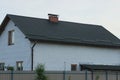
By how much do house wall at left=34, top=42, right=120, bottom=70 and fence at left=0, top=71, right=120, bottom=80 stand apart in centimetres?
305

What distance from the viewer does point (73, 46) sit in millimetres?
33000

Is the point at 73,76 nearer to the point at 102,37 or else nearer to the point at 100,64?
the point at 100,64

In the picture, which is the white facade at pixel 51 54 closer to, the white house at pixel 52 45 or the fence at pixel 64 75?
the white house at pixel 52 45

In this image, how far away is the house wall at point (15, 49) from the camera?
3104 centimetres

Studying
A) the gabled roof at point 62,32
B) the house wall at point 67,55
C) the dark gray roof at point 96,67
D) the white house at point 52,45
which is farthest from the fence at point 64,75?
the gabled roof at point 62,32

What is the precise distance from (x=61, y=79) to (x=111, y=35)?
514 inches

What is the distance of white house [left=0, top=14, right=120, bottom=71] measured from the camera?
30922 mm

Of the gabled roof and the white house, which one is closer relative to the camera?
the white house

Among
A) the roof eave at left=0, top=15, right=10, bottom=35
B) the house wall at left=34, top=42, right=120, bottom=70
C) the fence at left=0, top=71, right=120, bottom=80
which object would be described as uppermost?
the roof eave at left=0, top=15, right=10, bottom=35

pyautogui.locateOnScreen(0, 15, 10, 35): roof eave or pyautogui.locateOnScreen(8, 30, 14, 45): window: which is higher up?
pyautogui.locateOnScreen(0, 15, 10, 35): roof eave

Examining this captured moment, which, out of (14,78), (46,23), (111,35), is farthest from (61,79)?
(111,35)

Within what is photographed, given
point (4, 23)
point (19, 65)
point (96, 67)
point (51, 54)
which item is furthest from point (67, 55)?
point (4, 23)

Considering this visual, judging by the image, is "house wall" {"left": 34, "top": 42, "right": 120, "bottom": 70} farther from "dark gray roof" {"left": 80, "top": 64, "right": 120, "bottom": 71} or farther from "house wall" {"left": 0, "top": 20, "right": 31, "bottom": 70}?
"house wall" {"left": 0, "top": 20, "right": 31, "bottom": 70}

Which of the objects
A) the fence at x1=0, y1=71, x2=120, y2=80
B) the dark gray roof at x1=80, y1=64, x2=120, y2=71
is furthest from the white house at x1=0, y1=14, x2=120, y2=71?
the fence at x1=0, y1=71, x2=120, y2=80
